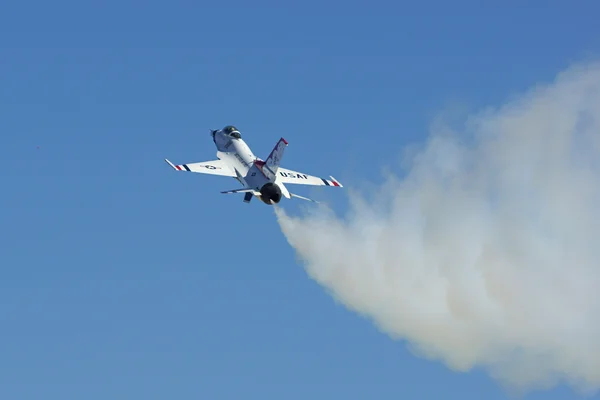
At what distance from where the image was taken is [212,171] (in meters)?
131

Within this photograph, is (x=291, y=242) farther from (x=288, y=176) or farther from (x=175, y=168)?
(x=175, y=168)

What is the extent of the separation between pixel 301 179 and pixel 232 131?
987 cm

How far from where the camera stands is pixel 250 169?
5059 inches

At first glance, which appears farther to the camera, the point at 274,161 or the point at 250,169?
the point at 250,169

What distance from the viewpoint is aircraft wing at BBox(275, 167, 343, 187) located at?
13238 cm

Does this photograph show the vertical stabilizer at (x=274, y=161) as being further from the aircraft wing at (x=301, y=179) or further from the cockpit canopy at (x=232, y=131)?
the cockpit canopy at (x=232, y=131)

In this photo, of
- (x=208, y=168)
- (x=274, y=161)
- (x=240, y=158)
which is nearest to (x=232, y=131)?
(x=240, y=158)

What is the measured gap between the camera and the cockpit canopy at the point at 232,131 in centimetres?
13725

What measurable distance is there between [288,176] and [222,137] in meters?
10.4

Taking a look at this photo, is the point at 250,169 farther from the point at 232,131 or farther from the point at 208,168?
the point at 232,131

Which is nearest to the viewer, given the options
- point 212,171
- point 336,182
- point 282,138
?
point 282,138

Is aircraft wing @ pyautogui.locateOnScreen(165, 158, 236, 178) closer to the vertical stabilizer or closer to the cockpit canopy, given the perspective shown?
the cockpit canopy

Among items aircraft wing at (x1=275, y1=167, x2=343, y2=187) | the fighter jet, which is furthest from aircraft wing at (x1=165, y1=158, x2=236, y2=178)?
aircraft wing at (x1=275, y1=167, x2=343, y2=187)

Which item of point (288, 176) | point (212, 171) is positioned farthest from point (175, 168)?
point (288, 176)
